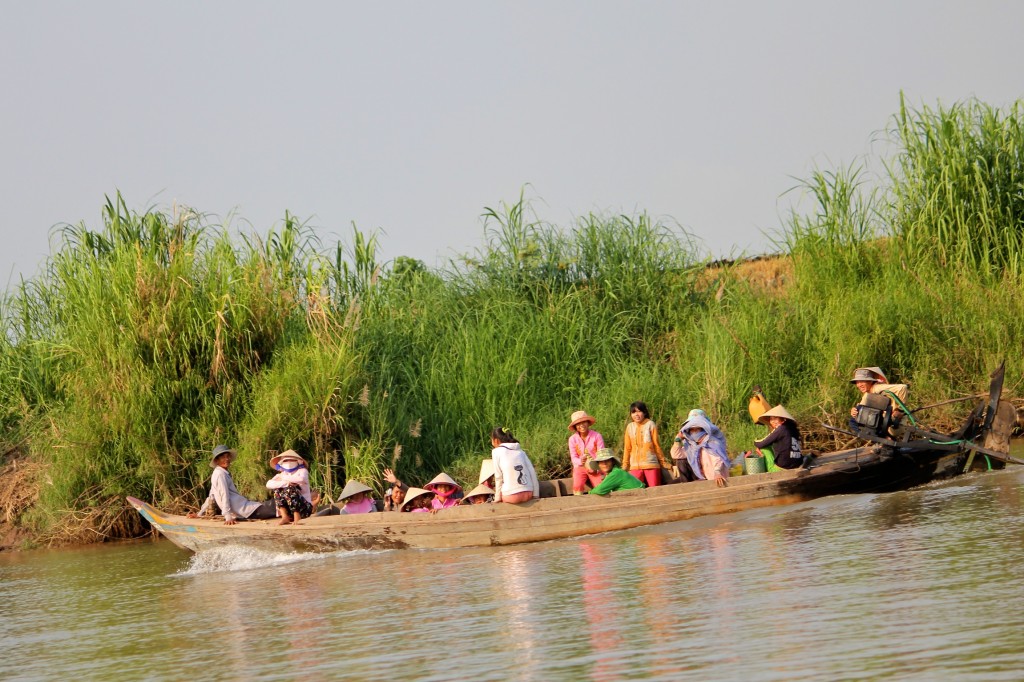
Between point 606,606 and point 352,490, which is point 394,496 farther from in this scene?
point 606,606

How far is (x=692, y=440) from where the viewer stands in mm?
10797

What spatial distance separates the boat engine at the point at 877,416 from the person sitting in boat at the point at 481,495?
345cm

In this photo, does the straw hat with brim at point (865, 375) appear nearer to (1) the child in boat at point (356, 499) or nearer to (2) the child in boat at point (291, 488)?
(1) the child in boat at point (356, 499)

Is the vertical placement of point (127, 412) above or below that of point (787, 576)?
above

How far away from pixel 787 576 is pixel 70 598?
19.6 ft

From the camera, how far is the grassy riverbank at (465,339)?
42.9 ft

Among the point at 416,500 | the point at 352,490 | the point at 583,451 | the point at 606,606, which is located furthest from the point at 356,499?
the point at 606,606

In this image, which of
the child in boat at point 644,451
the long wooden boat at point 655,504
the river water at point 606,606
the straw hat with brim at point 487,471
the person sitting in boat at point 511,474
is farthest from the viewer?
the straw hat with brim at point 487,471

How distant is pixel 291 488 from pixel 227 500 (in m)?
0.68

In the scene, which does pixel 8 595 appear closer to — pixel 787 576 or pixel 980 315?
pixel 787 576

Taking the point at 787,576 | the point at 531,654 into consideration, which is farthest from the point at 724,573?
the point at 531,654

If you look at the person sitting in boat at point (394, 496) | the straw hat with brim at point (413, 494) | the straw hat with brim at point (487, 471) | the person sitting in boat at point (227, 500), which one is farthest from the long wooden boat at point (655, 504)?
the straw hat with brim at point (487, 471)

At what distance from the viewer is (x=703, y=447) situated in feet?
35.1

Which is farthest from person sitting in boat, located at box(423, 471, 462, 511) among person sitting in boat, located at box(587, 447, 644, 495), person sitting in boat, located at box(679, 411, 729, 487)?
person sitting in boat, located at box(679, 411, 729, 487)
